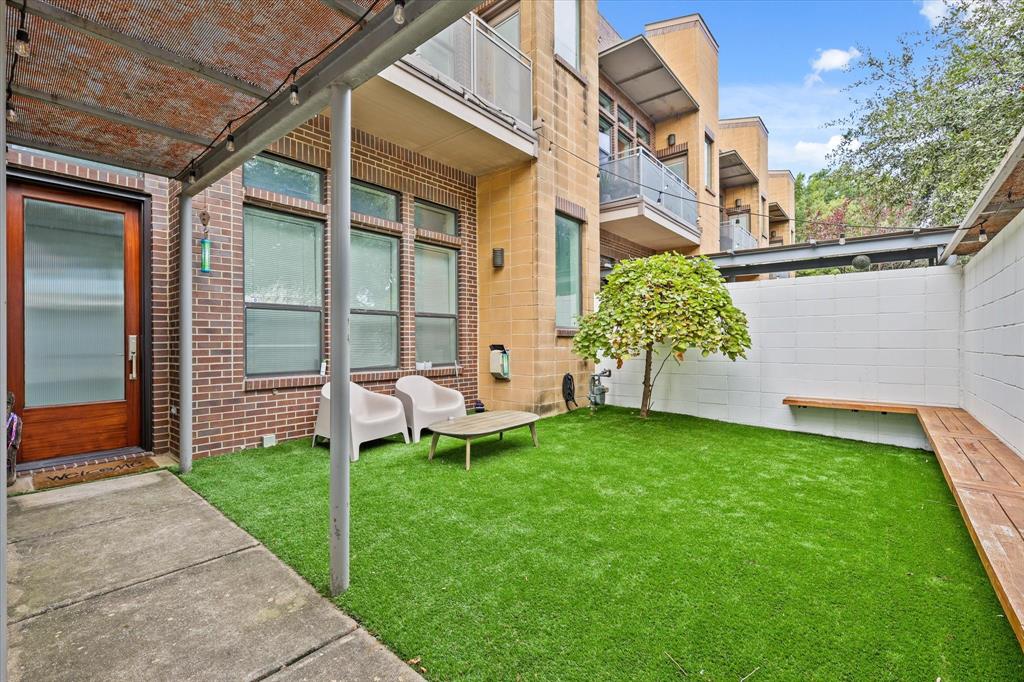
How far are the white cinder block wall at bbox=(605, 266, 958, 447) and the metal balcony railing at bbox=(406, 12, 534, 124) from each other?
161 inches

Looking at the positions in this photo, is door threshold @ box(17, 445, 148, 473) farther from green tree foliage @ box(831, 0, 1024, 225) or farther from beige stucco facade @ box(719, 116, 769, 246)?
beige stucco facade @ box(719, 116, 769, 246)

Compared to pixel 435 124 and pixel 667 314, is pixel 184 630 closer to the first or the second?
pixel 667 314

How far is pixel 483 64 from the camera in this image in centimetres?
613

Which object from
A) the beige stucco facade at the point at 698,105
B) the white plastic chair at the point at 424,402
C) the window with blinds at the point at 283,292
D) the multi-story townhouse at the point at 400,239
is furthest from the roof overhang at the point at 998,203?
the beige stucco facade at the point at 698,105

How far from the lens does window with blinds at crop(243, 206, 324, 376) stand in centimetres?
486

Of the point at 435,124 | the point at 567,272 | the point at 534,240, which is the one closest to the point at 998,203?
the point at 534,240

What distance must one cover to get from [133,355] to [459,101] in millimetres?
4439

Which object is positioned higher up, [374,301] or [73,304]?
[374,301]

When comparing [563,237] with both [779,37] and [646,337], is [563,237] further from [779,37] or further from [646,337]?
[779,37]

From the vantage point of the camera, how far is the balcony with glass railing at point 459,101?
5016 millimetres

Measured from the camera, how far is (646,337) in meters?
5.57

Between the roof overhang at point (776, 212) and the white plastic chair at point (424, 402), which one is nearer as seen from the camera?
the white plastic chair at point (424, 402)

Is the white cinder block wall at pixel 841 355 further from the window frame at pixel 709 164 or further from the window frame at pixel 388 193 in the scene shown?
the window frame at pixel 709 164

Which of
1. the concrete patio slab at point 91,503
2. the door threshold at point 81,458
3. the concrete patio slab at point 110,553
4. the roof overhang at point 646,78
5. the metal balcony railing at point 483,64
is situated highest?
the roof overhang at point 646,78
